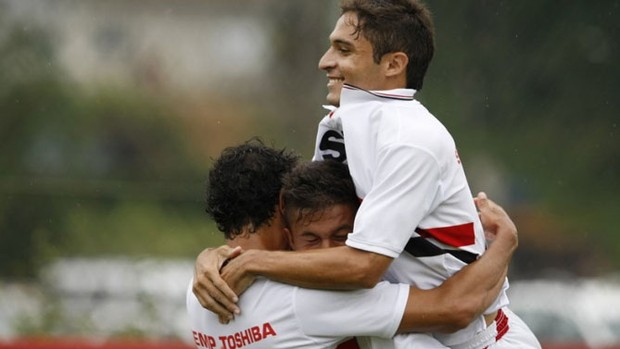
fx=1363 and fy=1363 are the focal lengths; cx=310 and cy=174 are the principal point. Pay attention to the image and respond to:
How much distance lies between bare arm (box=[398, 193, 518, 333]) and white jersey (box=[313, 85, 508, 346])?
0.03m

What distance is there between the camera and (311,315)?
10.9 ft

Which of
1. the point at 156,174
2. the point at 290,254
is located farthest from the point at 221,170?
the point at 156,174

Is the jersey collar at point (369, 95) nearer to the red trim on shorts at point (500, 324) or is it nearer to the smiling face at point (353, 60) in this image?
the smiling face at point (353, 60)

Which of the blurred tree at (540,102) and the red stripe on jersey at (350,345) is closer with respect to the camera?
the red stripe on jersey at (350,345)

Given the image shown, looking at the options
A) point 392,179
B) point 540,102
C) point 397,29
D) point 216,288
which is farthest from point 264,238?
point 540,102

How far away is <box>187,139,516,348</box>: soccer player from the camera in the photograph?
130 inches

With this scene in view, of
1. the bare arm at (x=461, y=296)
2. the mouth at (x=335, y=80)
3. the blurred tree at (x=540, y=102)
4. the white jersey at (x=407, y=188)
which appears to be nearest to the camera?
the white jersey at (x=407, y=188)

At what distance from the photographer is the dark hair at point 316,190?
3363 mm

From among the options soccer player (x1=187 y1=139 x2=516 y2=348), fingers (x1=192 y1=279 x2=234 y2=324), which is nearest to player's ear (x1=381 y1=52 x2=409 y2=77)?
soccer player (x1=187 y1=139 x2=516 y2=348)

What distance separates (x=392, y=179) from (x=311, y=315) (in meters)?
0.40

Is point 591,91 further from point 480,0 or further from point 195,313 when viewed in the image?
point 195,313

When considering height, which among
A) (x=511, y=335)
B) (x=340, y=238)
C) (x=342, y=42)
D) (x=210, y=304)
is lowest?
(x=511, y=335)

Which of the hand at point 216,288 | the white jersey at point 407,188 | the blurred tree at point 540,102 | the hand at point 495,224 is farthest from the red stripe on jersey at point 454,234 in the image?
the blurred tree at point 540,102

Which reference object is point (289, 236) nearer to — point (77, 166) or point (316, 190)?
point (316, 190)
